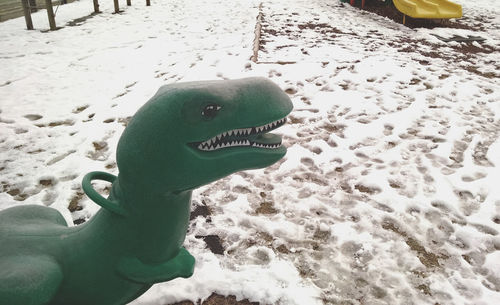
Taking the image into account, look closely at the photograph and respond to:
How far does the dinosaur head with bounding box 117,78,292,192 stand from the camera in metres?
0.99

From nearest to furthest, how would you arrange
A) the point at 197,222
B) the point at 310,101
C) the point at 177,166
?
1. the point at 177,166
2. the point at 197,222
3. the point at 310,101

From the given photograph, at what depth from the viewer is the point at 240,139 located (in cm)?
106

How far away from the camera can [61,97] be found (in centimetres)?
422

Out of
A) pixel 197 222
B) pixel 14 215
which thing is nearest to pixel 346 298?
pixel 197 222

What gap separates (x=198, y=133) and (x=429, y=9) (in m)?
8.54

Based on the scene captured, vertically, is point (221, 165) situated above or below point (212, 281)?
above

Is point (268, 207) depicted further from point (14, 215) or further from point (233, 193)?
point (14, 215)

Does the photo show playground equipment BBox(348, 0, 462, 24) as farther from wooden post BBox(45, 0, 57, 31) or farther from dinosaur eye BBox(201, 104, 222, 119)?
dinosaur eye BBox(201, 104, 222, 119)

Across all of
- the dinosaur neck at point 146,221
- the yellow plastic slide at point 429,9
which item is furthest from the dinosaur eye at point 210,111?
the yellow plastic slide at point 429,9

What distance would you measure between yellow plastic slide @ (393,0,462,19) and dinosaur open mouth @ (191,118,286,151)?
25.3 ft

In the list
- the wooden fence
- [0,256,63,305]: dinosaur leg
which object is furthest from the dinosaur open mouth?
the wooden fence

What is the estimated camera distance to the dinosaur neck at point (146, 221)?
1.07 metres

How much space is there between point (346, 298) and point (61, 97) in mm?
3923

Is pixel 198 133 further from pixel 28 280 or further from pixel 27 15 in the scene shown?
pixel 27 15
